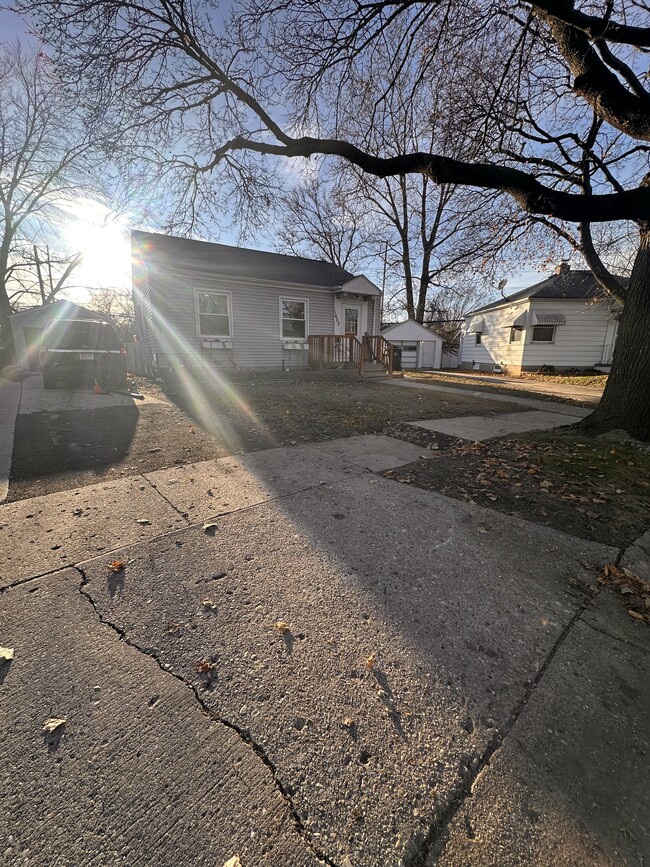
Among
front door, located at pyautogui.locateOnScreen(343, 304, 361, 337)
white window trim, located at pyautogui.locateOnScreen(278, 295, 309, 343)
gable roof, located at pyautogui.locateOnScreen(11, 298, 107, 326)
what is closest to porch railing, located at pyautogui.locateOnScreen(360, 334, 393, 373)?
front door, located at pyautogui.locateOnScreen(343, 304, 361, 337)

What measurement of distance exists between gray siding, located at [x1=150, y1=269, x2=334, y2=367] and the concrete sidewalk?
9658mm

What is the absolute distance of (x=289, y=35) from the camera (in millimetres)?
5535

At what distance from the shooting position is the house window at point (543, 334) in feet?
61.6

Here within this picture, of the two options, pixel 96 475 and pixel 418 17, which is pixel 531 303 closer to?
pixel 418 17

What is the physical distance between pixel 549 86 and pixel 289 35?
16.4 ft

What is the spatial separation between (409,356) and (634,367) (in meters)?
19.0

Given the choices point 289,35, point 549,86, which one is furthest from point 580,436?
point 289,35

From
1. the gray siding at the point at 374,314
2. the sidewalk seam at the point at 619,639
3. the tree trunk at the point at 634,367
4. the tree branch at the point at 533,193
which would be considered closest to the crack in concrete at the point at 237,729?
the sidewalk seam at the point at 619,639

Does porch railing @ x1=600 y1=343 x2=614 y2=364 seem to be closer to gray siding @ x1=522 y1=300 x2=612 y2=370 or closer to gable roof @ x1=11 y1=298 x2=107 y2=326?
gray siding @ x1=522 y1=300 x2=612 y2=370

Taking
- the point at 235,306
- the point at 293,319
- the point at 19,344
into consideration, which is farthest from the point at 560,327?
the point at 19,344

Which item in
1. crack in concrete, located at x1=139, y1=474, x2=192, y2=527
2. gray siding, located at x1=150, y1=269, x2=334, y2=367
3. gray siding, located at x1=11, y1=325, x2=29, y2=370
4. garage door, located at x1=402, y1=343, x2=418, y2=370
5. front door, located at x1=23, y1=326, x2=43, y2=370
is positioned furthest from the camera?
garage door, located at x1=402, y1=343, x2=418, y2=370

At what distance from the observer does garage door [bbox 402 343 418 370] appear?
75.9 ft

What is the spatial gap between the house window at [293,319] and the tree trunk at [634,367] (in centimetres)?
1009

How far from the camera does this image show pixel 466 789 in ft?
3.69
